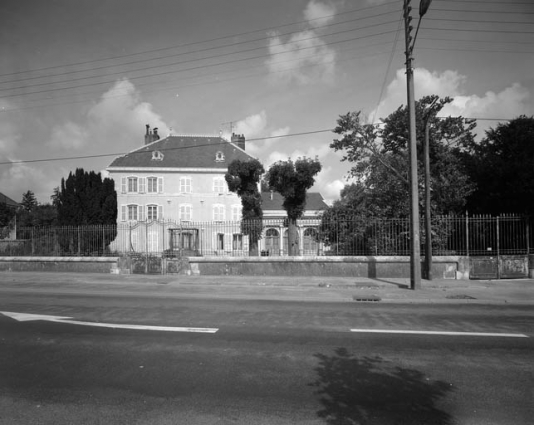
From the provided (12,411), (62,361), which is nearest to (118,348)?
(62,361)

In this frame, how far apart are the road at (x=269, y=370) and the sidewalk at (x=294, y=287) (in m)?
2.86

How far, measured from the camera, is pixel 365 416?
3.58 m

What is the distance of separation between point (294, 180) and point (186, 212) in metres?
24.9

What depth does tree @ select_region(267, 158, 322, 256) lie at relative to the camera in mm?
22484

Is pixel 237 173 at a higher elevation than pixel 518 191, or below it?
higher

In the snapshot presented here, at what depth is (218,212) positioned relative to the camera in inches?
1772

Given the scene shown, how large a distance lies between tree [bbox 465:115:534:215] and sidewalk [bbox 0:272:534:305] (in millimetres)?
6378

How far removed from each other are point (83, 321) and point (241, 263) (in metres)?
9.57

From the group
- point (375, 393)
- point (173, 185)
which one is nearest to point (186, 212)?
point (173, 185)

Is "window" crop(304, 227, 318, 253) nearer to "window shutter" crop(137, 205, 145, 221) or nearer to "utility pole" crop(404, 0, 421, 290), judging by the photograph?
"utility pole" crop(404, 0, 421, 290)

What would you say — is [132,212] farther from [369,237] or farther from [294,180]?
[369,237]

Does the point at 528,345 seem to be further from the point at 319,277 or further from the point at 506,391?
the point at 319,277

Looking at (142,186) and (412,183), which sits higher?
(142,186)

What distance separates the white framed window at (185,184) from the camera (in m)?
44.7
